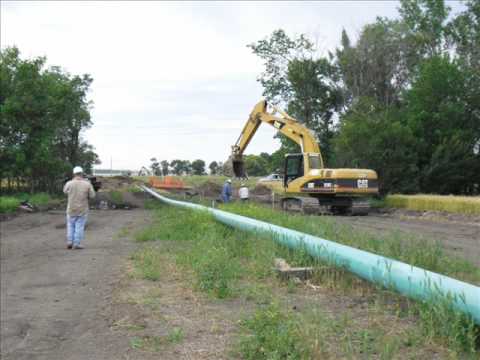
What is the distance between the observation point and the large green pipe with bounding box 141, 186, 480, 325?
435cm

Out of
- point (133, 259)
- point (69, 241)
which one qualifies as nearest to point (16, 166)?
point (69, 241)

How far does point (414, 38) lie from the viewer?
48.2 m

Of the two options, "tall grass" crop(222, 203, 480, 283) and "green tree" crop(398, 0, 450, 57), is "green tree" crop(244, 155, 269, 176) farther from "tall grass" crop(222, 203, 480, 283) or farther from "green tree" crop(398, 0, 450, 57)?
"tall grass" crop(222, 203, 480, 283)

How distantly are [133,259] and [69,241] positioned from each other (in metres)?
3.00

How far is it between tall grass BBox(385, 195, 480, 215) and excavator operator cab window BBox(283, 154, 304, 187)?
5.51 meters

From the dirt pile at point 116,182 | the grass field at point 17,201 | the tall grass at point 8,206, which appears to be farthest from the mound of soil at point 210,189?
the tall grass at point 8,206

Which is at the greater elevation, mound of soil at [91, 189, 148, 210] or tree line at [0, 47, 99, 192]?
tree line at [0, 47, 99, 192]

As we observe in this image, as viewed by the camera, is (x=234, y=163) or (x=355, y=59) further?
(x=355, y=59)

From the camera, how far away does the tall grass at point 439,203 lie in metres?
22.3

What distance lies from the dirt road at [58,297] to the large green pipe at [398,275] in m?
2.45

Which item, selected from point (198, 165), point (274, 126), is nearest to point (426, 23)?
point (274, 126)

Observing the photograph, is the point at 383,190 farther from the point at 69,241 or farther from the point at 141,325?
the point at 141,325

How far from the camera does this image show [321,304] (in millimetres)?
5934

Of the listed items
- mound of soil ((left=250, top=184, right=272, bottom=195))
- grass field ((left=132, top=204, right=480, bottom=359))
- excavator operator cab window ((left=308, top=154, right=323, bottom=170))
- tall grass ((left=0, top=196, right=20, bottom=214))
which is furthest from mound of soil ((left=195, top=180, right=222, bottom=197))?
grass field ((left=132, top=204, right=480, bottom=359))
